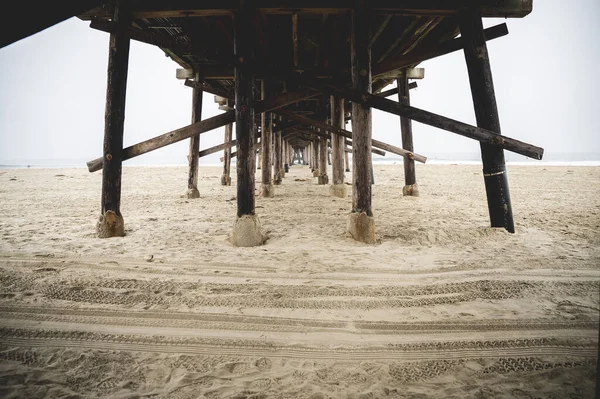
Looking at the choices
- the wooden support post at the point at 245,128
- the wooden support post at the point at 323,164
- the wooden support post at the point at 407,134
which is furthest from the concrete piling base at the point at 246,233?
the wooden support post at the point at 323,164

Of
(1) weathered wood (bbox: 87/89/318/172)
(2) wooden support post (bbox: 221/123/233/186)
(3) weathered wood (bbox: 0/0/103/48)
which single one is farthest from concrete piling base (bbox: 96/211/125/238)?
(2) wooden support post (bbox: 221/123/233/186)

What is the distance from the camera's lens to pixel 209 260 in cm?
287

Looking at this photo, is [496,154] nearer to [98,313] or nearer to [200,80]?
[98,313]

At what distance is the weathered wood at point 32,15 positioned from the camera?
2.54 ft

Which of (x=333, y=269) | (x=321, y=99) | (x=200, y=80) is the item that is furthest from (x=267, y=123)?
(x=333, y=269)

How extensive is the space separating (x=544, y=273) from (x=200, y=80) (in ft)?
23.8

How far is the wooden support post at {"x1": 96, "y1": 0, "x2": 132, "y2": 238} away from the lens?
142 inches

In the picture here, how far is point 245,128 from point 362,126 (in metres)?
1.49

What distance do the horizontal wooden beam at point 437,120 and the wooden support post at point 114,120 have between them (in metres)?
2.55

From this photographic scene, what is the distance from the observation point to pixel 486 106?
147 inches

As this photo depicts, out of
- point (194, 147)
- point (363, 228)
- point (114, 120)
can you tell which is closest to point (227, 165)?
point (194, 147)

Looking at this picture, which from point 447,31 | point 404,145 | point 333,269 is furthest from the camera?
point 404,145

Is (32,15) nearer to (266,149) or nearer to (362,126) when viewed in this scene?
(362,126)

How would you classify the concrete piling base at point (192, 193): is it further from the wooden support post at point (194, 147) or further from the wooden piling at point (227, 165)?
the wooden piling at point (227, 165)
